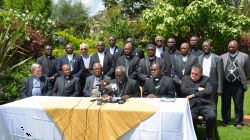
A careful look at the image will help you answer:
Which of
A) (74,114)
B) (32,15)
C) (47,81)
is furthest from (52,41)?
(74,114)

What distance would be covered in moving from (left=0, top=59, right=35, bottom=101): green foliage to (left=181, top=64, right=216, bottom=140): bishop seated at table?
503 centimetres

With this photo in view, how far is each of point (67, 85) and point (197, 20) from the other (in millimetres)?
Answer: 8156

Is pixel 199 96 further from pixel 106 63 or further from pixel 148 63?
pixel 106 63

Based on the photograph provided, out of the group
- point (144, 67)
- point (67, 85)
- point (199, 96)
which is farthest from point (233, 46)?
point (67, 85)

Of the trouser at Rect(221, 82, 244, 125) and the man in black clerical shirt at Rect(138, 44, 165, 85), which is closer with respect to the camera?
the man in black clerical shirt at Rect(138, 44, 165, 85)

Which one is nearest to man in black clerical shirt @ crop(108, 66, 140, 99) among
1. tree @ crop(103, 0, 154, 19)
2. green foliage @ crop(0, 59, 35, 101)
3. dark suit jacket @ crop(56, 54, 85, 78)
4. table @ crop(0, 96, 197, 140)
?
table @ crop(0, 96, 197, 140)

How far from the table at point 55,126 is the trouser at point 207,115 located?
3.48ft

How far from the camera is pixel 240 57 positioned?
8.85 metres

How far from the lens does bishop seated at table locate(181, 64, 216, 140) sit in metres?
7.64

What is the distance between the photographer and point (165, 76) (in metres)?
8.12

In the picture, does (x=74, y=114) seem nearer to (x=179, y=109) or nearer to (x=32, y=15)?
(x=179, y=109)

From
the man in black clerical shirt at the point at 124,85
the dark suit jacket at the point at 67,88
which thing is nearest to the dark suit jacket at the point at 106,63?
the dark suit jacket at the point at 67,88

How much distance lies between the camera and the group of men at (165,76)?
312 inches

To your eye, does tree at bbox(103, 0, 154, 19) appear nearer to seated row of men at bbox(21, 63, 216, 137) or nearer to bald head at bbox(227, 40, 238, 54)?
bald head at bbox(227, 40, 238, 54)
